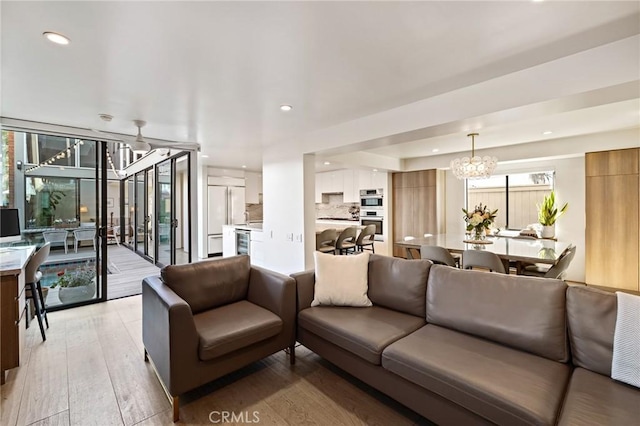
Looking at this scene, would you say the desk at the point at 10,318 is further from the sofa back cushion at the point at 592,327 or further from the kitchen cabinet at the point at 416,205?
Result: the kitchen cabinet at the point at 416,205

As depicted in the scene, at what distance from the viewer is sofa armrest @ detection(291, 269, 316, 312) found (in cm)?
249

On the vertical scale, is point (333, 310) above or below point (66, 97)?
below

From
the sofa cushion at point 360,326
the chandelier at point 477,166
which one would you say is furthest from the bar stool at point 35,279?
the chandelier at point 477,166

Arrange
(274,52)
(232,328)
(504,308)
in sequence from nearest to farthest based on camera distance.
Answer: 1. (504,308)
2. (274,52)
3. (232,328)

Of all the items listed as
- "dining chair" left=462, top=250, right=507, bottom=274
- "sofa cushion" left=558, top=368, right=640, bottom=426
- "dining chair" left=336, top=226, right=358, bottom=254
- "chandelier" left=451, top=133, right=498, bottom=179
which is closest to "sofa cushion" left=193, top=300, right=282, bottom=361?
"sofa cushion" left=558, top=368, right=640, bottom=426

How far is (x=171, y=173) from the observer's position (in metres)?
5.52

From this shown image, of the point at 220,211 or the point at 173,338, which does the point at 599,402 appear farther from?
the point at 220,211

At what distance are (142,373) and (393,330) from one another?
6.59ft

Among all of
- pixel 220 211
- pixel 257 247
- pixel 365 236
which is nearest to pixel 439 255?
pixel 365 236

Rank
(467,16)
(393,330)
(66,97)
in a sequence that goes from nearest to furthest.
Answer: (467,16), (393,330), (66,97)

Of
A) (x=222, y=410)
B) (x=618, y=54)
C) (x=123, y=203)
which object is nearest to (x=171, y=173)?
(x=123, y=203)

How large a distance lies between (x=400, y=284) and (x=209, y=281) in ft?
5.41

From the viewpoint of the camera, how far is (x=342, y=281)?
2516mm

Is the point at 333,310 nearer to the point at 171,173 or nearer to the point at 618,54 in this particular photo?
the point at 618,54
